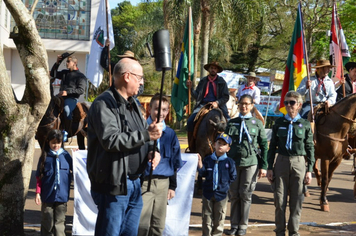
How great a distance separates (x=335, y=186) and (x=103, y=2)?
7.40 m

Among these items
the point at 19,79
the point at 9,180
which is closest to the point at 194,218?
the point at 9,180

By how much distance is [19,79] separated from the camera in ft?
83.9

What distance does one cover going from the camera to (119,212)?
4.89m

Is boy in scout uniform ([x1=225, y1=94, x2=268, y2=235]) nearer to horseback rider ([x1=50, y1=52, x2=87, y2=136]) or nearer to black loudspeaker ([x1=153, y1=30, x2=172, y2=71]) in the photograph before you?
black loudspeaker ([x1=153, y1=30, x2=172, y2=71])

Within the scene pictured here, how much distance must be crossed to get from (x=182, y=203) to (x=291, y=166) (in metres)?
1.70

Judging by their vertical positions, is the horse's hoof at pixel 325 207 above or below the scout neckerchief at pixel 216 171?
below

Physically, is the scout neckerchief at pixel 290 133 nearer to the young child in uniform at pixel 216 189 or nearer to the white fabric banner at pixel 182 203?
the young child in uniform at pixel 216 189

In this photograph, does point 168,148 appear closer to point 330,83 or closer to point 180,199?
point 180,199

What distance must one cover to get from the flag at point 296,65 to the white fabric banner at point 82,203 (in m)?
4.82

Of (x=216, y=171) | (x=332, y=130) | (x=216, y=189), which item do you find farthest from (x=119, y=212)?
(x=332, y=130)

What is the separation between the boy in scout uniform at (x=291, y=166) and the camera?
7.93m

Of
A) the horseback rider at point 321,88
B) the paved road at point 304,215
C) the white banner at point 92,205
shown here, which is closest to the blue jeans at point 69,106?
the paved road at point 304,215

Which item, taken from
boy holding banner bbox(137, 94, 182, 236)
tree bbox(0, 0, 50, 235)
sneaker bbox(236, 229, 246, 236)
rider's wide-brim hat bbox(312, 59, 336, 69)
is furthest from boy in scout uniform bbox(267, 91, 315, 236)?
tree bbox(0, 0, 50, 235)

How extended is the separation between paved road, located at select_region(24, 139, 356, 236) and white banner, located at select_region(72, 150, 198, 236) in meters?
0.38
